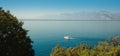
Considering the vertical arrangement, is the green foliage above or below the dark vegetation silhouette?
below

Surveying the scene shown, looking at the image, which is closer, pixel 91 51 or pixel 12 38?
pixel 12 38

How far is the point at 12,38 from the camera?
30219 millimetres

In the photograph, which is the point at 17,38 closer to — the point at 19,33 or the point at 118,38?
the point at 19,33

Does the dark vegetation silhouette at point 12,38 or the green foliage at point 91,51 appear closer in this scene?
the dark vegetation silhouette at point 12,38

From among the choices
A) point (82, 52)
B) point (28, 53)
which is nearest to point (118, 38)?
point (82, 52)

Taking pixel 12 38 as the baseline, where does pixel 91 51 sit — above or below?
below

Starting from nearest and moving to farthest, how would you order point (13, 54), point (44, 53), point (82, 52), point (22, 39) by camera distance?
1. point (13, 54)
2. point (22, 39)
3. point (82, 52)
4. point (44, 53)

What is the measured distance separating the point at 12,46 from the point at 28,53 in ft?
8.40

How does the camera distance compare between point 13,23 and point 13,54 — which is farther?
point 13,23

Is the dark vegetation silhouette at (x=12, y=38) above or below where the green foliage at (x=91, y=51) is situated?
above

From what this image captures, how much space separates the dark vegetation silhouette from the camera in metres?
29.2

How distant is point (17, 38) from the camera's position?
30578 mm

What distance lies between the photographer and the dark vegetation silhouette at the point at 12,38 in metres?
29.2

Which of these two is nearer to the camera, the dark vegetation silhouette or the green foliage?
the dark vegetation silhouette
